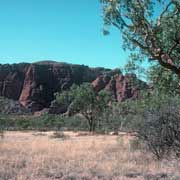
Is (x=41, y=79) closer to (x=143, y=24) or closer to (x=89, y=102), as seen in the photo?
(x=89, y=102)

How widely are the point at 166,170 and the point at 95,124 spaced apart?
5508 cm

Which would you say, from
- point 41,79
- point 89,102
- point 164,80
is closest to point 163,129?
point 164,80

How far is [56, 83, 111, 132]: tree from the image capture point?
219ft

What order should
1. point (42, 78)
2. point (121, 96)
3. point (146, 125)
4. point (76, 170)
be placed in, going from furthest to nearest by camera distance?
point (42, 78) < point (121, 96) < point (146, 125) < point (76, 170)

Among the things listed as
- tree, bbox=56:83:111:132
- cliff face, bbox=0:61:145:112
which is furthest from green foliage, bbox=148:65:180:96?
cliff face, bbox=0:61:145:112

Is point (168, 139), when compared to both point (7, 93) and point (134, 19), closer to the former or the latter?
point (134, 19)

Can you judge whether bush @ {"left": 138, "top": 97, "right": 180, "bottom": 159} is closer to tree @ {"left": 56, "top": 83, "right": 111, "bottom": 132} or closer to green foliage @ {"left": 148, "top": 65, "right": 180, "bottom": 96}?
green foliage @ {"left": 148, "top": 65, "right": 180, "bottom": 96}

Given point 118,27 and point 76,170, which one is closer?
point 118,27

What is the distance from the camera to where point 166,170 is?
16.2 meters

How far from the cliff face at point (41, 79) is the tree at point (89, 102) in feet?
328

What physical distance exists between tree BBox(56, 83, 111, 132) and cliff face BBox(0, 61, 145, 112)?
9985 centimetres

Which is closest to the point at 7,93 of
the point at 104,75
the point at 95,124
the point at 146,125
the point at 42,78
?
the point at 42,78

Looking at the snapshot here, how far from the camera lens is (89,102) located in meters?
66.8

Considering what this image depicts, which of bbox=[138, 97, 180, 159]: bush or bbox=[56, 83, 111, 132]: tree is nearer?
bbox=[138, 97, 180, 159]: bush
